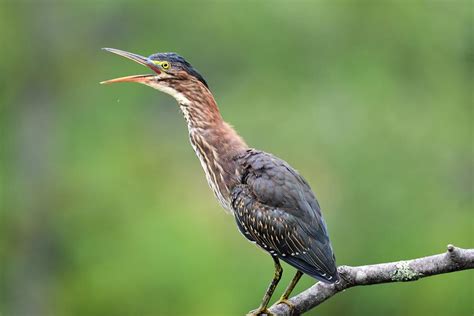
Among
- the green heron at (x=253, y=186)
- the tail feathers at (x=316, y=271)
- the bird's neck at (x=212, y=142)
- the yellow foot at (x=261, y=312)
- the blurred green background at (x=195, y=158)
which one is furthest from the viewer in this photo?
the blurred green background at (x=195, y=158)

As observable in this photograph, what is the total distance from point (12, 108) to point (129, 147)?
7.38 ft

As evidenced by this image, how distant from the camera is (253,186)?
5.11 m

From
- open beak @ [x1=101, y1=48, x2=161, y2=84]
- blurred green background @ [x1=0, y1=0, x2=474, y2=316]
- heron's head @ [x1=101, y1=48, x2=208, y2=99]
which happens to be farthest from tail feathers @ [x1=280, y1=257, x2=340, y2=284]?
blurred green background @ [x1=0, y1=0, x2=474, y2=316]

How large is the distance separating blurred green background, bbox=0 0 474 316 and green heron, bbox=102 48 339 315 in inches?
198

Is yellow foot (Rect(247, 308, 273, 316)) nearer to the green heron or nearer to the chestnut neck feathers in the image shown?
the green heron

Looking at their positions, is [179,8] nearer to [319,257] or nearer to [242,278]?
[242,278]

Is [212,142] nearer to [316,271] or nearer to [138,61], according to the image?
[138,61]

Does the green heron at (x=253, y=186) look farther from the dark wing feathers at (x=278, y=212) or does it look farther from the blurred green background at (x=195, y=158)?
the blurred green background at (x=195, y=158)

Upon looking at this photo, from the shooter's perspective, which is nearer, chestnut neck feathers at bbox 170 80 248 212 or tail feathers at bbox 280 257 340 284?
tail feathers at bbox 280 257 340 284

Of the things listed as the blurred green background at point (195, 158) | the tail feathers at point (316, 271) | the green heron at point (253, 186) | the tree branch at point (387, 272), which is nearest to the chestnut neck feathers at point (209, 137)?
the green heron at point (253, 186)

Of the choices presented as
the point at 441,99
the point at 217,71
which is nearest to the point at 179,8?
the point at 217,71

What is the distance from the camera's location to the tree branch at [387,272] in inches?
167

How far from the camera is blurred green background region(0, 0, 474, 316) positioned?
1121cm

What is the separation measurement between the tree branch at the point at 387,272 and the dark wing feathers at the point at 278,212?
307mm
